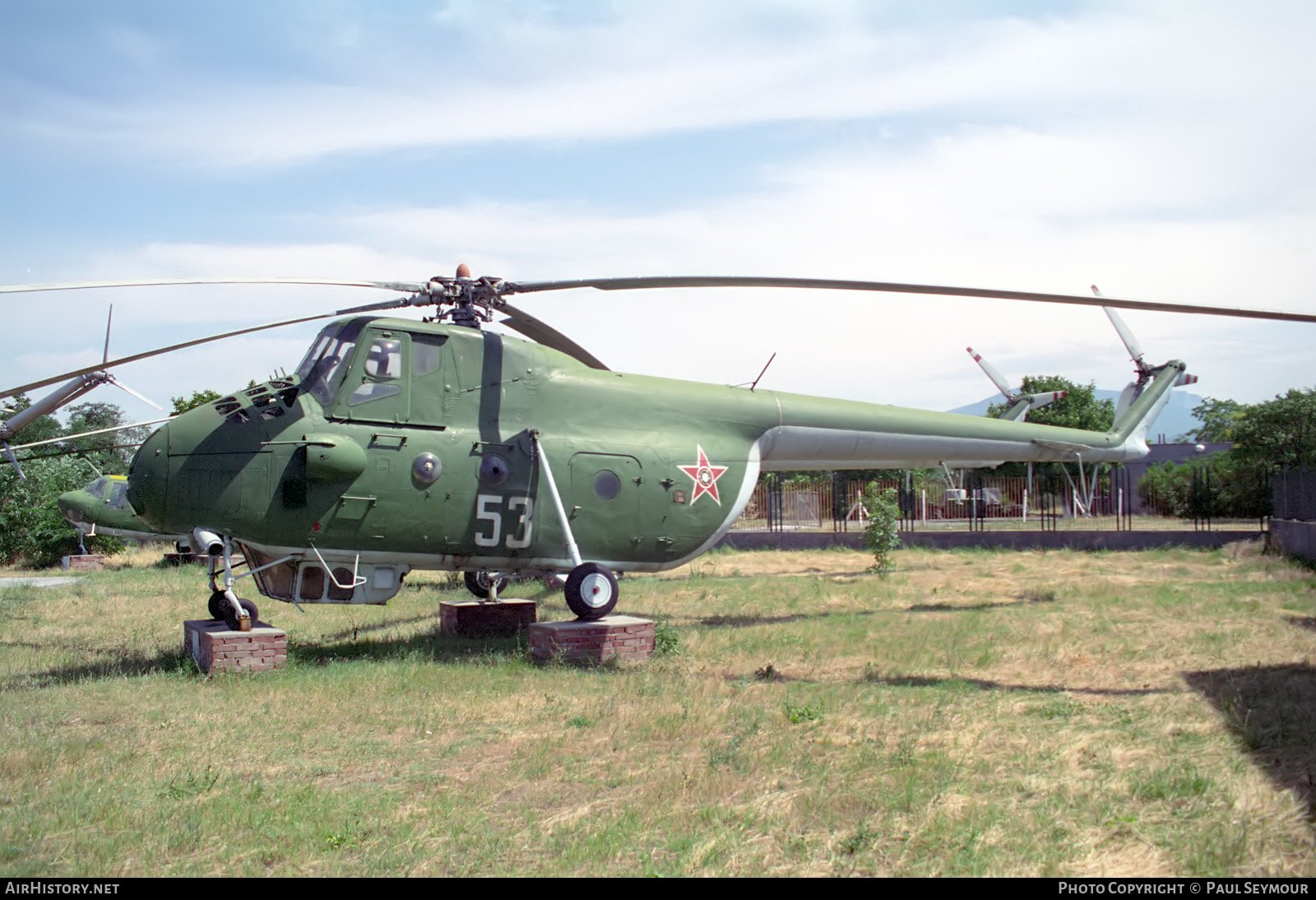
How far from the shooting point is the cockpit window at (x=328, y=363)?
10.2 metres

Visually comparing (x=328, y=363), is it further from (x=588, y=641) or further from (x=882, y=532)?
(x=882, y=532)

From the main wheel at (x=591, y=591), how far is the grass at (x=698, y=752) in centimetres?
76

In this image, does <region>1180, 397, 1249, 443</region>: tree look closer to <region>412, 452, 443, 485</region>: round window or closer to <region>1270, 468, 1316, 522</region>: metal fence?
<region>1270, 468, 1316, 522</region>: metal fence

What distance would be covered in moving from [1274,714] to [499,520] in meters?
7.59

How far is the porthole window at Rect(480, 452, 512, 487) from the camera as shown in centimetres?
1062

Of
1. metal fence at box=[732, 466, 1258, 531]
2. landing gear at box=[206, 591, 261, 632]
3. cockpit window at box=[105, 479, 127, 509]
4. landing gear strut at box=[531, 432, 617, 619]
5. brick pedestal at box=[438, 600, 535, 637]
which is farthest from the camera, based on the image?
metal fence at box=[732, 466, 1258, 531]

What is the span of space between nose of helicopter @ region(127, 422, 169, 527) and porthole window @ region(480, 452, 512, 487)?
3238mm

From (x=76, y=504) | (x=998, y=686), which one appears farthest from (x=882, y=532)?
(x=76, y=504)

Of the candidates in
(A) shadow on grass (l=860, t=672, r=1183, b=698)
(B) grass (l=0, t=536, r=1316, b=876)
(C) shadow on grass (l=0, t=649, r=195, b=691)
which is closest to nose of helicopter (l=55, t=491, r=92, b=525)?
(B) grass (l=0, t=536, r=1316, b=876)

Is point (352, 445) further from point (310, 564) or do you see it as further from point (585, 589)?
point (585, 589)

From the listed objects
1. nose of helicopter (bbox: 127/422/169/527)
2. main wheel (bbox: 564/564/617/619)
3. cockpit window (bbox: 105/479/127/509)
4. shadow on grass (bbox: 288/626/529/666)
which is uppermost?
nose of helicopter (bbox: 127/422/169/527)

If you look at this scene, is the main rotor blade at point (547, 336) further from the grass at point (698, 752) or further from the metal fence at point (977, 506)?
the metal fence at point (977, 506)

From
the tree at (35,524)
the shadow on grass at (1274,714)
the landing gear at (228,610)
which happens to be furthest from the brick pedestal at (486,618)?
the tree at (35,524)

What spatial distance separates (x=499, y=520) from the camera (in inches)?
422
